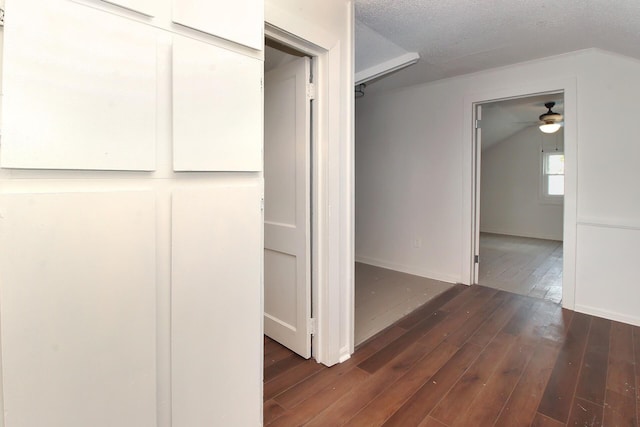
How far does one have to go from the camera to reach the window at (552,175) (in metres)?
6.57

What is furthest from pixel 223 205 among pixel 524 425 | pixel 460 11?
pixel 460 11

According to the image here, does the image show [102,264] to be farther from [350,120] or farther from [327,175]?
[350,120]

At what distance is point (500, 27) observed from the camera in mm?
2381

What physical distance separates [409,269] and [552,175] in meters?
4.68

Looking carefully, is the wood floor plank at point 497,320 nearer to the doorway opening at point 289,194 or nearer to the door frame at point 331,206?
the door frame at point 331,206

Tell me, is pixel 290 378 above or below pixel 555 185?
below

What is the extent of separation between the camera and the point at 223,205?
1.20 meters

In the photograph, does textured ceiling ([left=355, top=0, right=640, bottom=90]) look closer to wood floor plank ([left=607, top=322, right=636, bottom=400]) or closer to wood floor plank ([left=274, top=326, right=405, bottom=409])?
wood floor plank ([left=607, top=322, right=636, bottom=400])

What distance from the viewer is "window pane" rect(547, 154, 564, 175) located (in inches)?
259

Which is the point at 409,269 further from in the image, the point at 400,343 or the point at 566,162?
the point at 566,162

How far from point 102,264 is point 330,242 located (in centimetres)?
131

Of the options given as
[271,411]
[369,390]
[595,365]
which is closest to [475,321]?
[595,365]

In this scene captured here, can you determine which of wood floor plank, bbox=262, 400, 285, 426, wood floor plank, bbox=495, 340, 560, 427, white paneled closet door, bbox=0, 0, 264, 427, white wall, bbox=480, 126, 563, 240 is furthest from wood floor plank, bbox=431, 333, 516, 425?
white wall, bbox=480, 126, 563, 240

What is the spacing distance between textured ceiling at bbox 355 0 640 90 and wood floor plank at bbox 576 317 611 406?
219cm
